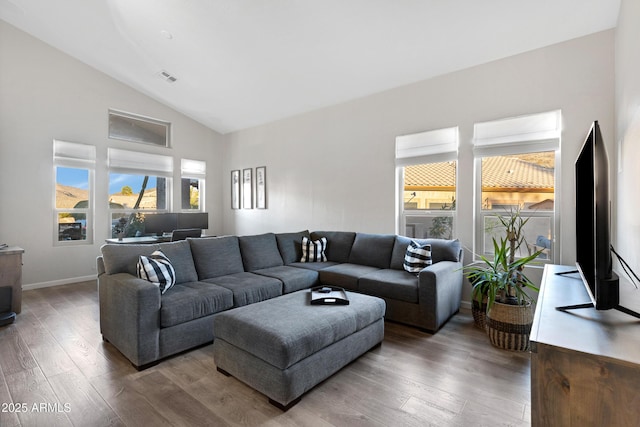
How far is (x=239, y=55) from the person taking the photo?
3990 mm

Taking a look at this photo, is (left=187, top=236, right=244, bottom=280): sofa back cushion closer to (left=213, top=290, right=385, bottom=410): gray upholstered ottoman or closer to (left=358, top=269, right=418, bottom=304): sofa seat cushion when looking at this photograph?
(left=213, top=290, right=385, bottom=410): gray upholstered ottoman

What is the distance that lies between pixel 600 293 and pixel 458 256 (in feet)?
7.46

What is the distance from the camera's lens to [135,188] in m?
5.57

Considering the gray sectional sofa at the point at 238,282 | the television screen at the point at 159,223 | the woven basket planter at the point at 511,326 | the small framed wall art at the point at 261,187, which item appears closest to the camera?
the gray sectional sofa at the point at 238,282

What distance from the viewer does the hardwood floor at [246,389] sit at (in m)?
1.70

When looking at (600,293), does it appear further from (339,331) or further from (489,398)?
(339,331)

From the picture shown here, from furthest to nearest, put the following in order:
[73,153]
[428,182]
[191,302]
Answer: [73,153]
[428,182]
[191,302]

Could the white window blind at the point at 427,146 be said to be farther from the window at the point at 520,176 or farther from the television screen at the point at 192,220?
the television screen at the point at 192,220

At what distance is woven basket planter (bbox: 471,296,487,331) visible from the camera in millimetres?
2885

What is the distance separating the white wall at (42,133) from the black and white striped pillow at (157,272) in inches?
127

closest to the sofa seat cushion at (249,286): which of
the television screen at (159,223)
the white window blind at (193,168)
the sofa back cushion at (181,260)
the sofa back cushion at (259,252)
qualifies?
the sofa back cushion at (181,260)

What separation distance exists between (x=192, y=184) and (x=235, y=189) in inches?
34.1

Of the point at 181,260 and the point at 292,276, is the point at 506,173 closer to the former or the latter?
the point at 292,276

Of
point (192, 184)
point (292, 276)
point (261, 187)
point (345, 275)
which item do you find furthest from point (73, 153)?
point (345, 275)
